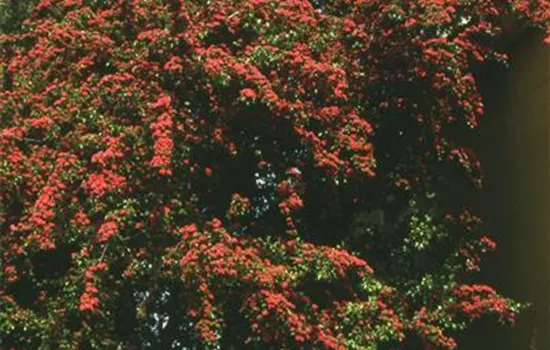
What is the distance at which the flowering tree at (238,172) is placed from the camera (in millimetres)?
8250

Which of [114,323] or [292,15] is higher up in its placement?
[292,15]

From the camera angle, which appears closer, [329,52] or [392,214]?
[329,52]

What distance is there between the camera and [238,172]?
941cm

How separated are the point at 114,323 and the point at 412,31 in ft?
12.0

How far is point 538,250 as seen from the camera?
10062 millimetres

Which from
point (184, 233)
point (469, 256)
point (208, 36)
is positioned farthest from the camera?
point (469, 256)

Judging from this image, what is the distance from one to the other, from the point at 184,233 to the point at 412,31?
2.77 metres

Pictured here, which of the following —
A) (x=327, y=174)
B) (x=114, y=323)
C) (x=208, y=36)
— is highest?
(x=208, y=36)

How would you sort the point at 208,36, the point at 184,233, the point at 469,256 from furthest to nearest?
the point at 469,256
the point at 208,36
the point at 184,233

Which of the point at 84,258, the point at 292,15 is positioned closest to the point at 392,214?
the point at 292,15

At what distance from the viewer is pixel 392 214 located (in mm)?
10273

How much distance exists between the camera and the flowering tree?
8250 millimetres

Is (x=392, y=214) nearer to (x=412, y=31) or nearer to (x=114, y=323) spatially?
(x=412, y=31)

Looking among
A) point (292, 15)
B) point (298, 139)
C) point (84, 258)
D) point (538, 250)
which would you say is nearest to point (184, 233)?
point (84, 258)
